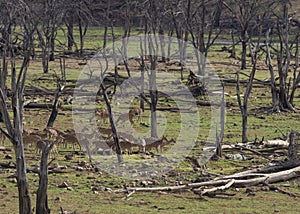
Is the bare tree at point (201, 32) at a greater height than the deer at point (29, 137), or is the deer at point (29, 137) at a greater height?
the bare tree at point (201, 32)

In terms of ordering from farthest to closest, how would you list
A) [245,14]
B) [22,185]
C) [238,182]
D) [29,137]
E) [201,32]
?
[201,32] < [245,14] < [29,137] < [238,182] < [22,185]

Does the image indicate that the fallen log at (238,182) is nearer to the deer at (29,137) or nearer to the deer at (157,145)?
the deer at (157,145)

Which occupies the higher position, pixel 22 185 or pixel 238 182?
pixel 22 185

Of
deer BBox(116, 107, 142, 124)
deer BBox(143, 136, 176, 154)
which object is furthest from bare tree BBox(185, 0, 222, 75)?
deer BBox(143, 136, 176, 154)

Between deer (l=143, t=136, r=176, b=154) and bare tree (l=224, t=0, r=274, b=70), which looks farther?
bare tree (l=224, t=0, r=274, b=70)

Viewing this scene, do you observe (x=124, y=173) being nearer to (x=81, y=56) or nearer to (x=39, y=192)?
(x=39, y=192)

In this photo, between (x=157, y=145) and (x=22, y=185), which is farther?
(x=157, y=145)

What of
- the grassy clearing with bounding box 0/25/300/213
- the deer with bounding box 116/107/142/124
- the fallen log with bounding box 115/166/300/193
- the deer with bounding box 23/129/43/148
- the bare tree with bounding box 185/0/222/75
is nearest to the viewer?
the grassy clearing with bounding box 0/25/300/213

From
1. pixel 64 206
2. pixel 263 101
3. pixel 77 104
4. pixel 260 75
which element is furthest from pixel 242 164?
pixel 260 75

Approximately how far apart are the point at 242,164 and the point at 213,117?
7652 millimetres

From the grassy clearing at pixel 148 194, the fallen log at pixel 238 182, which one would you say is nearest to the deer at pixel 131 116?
the grassy clearing at pixel 148 194

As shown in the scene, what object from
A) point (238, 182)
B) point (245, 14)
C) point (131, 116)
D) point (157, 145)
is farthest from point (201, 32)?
point (238, 182)

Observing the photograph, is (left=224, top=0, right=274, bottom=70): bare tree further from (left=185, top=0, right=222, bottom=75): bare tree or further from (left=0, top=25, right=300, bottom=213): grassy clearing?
(left=0, top=25, right=300, bottom=213): grassy clearing

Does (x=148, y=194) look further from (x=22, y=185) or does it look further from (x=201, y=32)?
(x=201, y=32)
